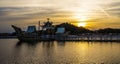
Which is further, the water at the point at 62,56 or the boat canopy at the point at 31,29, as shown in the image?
the boat canopy at the point at 31,29

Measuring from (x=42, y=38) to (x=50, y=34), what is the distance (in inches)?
318

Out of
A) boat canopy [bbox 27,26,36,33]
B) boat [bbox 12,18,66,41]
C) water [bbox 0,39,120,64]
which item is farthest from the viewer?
boat canopy [bbox 27,26,36,33]

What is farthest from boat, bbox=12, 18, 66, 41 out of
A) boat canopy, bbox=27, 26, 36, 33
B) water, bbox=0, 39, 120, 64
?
water, bbox=0, 39, 120, 64

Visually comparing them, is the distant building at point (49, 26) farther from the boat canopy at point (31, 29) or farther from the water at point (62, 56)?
the water at point (62, 56)

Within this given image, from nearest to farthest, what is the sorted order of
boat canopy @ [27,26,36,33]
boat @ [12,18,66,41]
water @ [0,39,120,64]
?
water @ [0,39,120,64] < boat @ [12,18,66,41] < boat canopy @ [27,26,36,33]

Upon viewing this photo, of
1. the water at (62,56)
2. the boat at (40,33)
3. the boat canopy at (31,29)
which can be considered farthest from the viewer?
the boat canopy at (31,29)

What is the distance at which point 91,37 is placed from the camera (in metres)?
86.5

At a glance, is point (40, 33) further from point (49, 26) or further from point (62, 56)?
point (62, 56)

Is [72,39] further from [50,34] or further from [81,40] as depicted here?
[50,34]

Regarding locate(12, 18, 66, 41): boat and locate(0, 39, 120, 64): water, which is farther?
locate(12, 18, 66, 41): boat

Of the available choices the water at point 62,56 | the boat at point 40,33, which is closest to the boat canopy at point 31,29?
the boat at point 40,33

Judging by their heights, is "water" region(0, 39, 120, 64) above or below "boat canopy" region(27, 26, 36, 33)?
above

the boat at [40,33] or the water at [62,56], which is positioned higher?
the water at [62,56]

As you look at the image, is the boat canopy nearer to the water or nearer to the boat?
the boat
